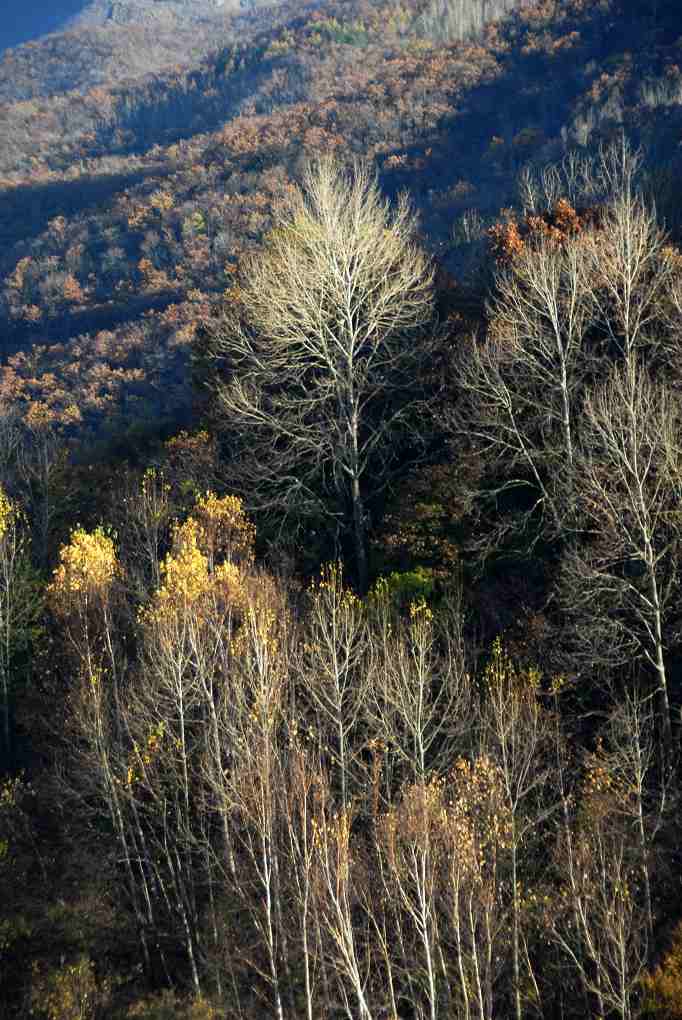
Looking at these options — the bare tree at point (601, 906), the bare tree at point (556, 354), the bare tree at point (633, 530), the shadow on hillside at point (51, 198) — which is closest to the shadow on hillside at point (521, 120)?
the shadow on hillside at point (51, 198)

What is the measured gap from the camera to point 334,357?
23641 millimetres

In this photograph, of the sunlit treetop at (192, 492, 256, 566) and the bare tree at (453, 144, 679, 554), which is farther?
the sunlit treetop at (192, 492, 256, 566)

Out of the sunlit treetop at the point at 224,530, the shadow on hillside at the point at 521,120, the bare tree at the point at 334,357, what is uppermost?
the shadow on hillside at the point at 521,120

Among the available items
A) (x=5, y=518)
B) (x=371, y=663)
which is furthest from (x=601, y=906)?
(x=5, y=518)

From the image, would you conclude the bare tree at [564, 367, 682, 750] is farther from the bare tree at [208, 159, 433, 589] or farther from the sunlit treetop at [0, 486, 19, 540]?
the sunlit treetop at [0, 486, 19, 540]

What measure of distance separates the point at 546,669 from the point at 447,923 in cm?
618

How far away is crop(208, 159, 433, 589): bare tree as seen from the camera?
2273cm

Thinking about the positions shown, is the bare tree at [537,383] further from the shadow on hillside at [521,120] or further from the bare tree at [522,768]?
the shadow on hillside at [521,120]

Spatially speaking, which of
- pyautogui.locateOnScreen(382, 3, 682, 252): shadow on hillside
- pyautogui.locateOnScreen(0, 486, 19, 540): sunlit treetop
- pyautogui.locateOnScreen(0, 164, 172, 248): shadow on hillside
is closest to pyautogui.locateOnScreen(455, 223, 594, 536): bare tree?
pyautogui.locateOnScreen(0, 486, 19, 540): sunlit treetop

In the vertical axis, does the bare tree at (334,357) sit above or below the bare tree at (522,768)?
above

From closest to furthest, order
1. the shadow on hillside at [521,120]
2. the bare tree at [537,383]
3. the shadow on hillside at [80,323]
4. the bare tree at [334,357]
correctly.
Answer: the bare tree at [537,383] < the bare tree at [334,357] < the shadow on hillside at [521,120] < the shadow on hillside at [80,323]

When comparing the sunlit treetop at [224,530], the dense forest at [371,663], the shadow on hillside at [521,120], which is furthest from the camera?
the shadow on hillside at [521,120]

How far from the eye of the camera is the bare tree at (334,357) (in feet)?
74.6

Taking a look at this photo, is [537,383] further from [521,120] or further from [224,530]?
[521,120]
